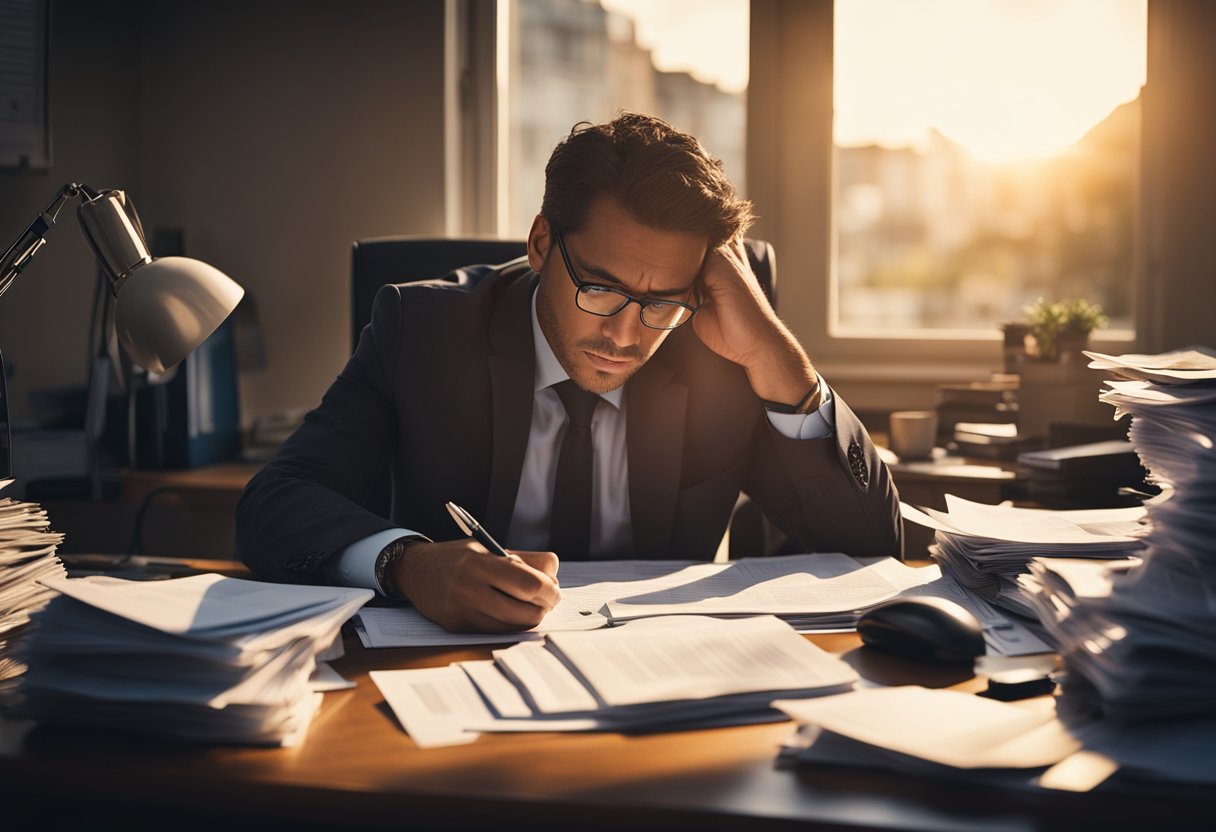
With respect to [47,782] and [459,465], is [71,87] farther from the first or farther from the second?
[47,782]

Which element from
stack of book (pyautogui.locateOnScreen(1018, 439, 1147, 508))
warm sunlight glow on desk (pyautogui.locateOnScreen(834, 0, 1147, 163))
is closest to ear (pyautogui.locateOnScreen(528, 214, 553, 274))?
stack of book (pyautogui.locateOnScreen(1018, 439, 1147, 508))

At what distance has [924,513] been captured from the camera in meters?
1.24

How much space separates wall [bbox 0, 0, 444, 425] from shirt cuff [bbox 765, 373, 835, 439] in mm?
1484

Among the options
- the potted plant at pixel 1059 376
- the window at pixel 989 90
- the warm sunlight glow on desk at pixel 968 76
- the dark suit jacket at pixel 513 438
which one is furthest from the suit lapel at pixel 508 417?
the warm sunlight glow on desk at pixel 968 76

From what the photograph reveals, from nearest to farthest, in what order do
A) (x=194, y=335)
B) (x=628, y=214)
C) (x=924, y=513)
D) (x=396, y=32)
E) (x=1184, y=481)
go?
(x=1184, y=481) < (x=194, y=335) < (x=924, y=513) < (x=628, y=214) < (x=396, y=32)

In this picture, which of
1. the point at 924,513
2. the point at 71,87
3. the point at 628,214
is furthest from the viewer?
the point at 71,87

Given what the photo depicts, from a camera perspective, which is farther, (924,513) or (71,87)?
(71,87)

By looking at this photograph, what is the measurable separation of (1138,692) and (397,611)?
679mm

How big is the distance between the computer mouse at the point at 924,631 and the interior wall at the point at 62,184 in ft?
7.30

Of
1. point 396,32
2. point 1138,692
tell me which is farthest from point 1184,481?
point 396,32

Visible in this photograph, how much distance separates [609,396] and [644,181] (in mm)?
353

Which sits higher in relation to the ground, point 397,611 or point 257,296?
point 257,296

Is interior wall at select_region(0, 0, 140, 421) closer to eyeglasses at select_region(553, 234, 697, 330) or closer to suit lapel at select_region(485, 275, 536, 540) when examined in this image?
suit lapel at select_region(485, 275, 536, 540)

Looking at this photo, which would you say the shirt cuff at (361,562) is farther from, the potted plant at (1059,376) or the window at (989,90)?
the window at (989,90)
